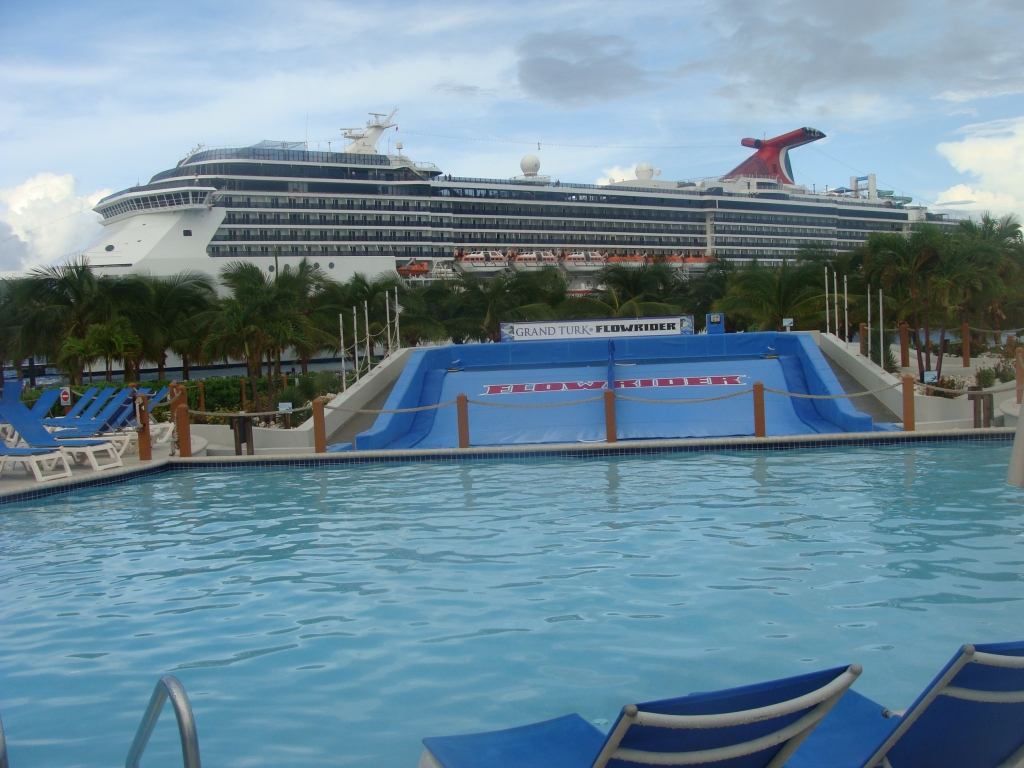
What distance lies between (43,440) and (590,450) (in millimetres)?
6336

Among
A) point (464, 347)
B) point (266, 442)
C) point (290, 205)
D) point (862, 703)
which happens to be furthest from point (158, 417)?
point (290, 205)

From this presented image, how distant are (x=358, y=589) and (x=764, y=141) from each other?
77764 mm

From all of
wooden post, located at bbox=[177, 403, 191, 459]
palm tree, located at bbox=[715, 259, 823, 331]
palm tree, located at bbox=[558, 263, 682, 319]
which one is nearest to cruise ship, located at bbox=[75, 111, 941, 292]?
palm tree, located at bbox=[558, 263, 682, 319]

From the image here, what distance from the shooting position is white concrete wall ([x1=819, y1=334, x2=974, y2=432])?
12.7 m

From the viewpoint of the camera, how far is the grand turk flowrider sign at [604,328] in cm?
1633

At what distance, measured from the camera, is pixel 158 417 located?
51.7 ft

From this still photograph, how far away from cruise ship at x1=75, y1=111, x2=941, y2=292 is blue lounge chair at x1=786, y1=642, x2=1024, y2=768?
121 feet

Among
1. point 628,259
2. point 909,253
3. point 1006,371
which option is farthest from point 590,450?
point 628,259

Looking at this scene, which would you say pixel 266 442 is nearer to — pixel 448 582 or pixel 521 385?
pixel 521 385

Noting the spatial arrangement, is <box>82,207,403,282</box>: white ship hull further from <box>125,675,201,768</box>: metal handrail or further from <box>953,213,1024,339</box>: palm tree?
<box>125,675,201,768</box>: metal handrail

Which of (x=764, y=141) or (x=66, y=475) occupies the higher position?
(x=764, y=141)

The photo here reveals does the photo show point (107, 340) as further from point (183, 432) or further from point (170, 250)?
point (170, 250)

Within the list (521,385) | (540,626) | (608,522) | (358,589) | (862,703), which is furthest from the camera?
(521,385)

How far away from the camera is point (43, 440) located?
9.91m
